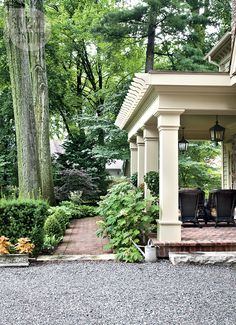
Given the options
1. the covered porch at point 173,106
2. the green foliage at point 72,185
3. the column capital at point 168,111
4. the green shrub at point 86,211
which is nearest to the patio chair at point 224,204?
the covered porch at point 173,106

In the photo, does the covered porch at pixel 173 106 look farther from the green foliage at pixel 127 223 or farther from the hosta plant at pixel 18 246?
the hosta plant at pixel 18 246

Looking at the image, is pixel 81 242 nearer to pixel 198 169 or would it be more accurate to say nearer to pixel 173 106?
pixel 173 106

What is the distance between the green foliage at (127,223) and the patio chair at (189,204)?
1030 millimetres

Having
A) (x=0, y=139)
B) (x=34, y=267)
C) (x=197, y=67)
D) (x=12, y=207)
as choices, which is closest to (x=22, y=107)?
(x=12, y=207)

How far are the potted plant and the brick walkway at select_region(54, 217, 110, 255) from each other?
896mm

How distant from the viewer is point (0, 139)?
734 inches

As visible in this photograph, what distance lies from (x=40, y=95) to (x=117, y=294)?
9679 millimetres

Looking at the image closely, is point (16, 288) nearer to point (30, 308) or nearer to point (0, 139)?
point (30, 308)

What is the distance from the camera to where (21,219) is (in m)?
7.33

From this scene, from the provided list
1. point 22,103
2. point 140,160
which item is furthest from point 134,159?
point 22,103

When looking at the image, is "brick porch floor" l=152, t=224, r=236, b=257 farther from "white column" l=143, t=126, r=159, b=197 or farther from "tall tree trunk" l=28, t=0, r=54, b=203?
"tall tree trunk" l=28, t=0, r=54, b=203

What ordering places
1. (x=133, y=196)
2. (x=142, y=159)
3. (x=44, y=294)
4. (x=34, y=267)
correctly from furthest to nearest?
(x=142, y=159) → (x=133, y=196) → (x=34, y=267) → (x=44, y=294)

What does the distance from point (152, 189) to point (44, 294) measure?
3.82 meters

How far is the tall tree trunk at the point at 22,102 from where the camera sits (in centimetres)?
967
